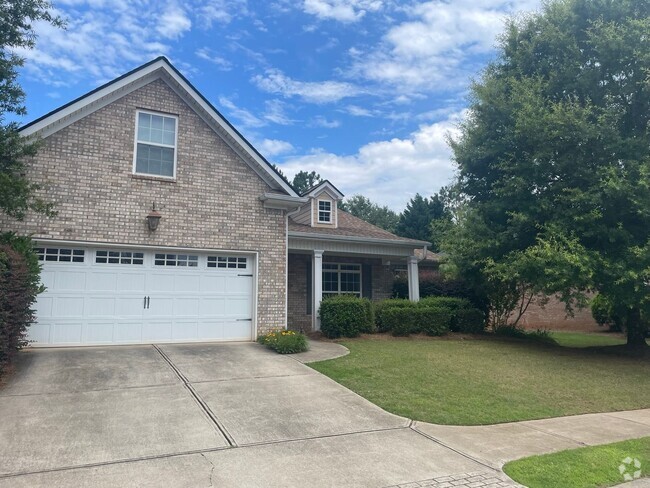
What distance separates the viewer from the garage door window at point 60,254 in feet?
33.8

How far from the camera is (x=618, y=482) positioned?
4.84 m

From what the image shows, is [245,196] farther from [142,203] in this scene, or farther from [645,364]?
[645,364]

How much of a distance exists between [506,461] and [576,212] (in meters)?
9.18

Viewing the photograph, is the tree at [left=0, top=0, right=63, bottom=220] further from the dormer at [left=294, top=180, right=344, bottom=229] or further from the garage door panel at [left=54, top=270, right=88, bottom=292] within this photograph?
the dormer at [left=294, top=180, right=344, bottom=229]

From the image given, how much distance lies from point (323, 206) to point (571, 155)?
30.3 ft

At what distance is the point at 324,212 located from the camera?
18.7 metres

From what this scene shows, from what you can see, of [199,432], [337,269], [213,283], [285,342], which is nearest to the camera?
[199,432]

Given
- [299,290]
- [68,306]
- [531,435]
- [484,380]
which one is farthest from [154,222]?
[531,435]

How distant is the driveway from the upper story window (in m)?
4.92

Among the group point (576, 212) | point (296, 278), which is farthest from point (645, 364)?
point (296, 278)

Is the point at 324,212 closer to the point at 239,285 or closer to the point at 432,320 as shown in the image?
the point at 432,320

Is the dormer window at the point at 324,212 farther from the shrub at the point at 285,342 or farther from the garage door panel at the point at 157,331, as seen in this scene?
the garage door panel at the point at 157,331

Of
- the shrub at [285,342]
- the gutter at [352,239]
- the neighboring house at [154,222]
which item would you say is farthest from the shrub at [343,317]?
the gutter at [352,239]

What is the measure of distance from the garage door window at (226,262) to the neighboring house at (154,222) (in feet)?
0.09
